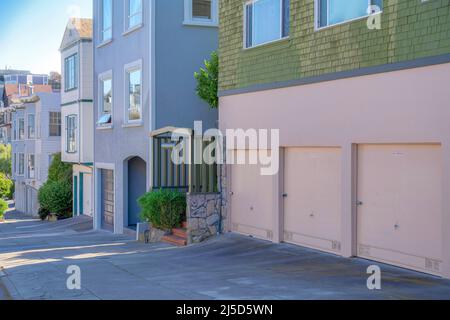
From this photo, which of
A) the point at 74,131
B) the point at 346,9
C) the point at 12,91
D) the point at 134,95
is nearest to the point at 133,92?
the point at 134,95

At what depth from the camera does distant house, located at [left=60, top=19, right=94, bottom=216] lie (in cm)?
2797

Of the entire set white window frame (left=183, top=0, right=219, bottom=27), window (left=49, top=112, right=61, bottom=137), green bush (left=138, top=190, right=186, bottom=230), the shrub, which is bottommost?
the shrub

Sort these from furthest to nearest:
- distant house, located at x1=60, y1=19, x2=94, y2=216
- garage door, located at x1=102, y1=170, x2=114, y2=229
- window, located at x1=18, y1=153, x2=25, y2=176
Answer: window, located at x1=18, y1=153, x2=25, y2=176, distant house, located at x1=60, y1=19, x2=94, y2=216, garage door, located at x1=102, y1=170, x2=114, y2=229

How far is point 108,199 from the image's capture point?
25.3 metres

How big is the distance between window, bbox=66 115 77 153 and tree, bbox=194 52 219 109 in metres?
11.8

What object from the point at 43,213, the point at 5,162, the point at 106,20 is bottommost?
the point at 43,213

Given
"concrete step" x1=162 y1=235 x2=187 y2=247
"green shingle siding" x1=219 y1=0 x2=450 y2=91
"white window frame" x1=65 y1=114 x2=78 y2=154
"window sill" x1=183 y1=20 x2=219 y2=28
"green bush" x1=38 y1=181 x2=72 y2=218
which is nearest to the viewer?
"green shingle siding" x1=219 y1=0 x2=450 y2=91

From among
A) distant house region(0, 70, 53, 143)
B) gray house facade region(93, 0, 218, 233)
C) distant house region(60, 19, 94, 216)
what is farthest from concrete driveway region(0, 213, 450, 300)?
distant house region(0, 70, 53, 143)

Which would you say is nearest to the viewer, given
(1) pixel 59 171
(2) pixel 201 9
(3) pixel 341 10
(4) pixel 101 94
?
(3) pixel 341 10

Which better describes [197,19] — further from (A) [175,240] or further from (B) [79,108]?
(B) [79,108]

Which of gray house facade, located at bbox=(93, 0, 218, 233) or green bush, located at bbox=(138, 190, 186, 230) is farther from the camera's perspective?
gray house facade, located at bbox=(93, 0, 218, 233)

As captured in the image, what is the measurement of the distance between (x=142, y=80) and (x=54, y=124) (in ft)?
71.9

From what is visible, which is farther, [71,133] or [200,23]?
[71,133]

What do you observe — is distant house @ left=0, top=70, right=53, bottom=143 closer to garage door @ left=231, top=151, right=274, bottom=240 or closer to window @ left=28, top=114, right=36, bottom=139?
window @ left=28, top=114, right=36, bottom=139
